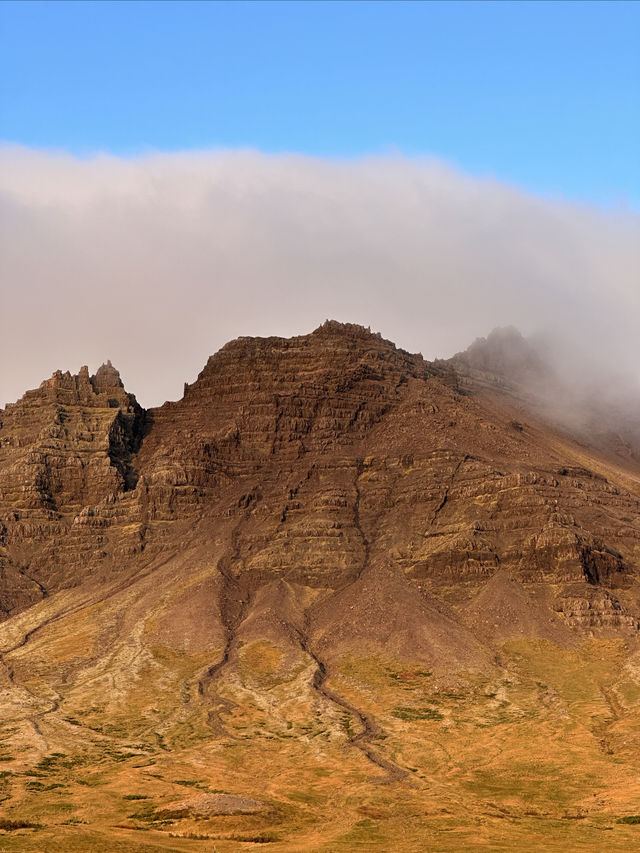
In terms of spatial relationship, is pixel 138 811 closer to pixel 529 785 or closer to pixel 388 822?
pixel 388 822

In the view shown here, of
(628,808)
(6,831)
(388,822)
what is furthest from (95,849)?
(628,808)

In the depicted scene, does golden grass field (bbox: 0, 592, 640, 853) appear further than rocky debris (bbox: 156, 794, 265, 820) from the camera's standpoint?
No

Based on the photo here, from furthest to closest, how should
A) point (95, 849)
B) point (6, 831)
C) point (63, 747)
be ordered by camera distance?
point (63, 747)
point (6, 831)
point (95, 849)

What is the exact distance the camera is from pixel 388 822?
5571 inches

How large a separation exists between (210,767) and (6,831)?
57.2 meters

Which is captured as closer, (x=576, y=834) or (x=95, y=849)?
(x=95, y=849)

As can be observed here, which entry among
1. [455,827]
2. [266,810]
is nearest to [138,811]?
[266,810]

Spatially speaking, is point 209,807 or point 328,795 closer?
point 209,807

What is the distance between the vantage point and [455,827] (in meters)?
139

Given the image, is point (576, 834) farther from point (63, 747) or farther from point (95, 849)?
point (63, 747)

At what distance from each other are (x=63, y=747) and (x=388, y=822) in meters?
78.1

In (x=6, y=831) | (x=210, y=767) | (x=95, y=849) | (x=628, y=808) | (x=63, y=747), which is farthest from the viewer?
(x=63, y=747)

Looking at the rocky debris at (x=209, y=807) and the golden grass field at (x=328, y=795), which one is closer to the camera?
the golden grass field at (x=328, y=795)

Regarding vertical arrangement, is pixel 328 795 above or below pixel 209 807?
below
